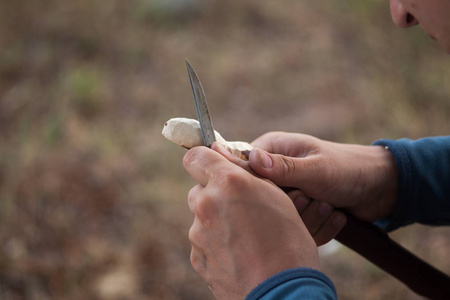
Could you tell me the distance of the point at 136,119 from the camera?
253 centimetres

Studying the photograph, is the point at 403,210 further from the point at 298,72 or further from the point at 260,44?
the point at 260,44

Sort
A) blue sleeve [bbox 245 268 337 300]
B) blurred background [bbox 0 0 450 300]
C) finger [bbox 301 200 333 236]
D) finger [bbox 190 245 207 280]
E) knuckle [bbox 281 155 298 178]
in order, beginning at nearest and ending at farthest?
1. blue sleeve [bbox 245 268 337 300]
2. finger [bbox 190 245 207 280]
3. knuckle [bbox 281 155 298 178]
4. finger [bbox 301 200 333 236]
5. blurred background [bbox 0 0 450 300]

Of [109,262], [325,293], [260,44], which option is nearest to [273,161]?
[325,293]

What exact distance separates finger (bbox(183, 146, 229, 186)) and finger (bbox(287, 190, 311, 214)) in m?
0.24

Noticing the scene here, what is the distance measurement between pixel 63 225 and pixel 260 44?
2.00 meters

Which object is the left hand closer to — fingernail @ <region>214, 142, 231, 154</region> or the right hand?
fingernail @ <region>214, 142, 231, 154</region>

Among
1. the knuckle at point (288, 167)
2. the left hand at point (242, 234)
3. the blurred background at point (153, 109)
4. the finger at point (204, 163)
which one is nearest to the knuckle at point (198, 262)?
the left hand at point (242, 234)

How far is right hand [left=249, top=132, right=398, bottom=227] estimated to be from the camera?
3.01ft

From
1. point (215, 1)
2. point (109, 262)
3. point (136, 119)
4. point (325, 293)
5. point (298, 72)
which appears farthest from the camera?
point (215, 1)

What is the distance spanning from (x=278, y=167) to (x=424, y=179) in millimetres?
378

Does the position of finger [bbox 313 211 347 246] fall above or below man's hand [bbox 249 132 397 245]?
below

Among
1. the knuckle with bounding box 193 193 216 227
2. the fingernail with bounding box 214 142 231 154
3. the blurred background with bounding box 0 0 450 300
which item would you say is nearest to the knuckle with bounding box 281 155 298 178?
the fingernail with bounding box 214 142 231 154

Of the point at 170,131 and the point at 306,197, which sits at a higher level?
the point at 170,131

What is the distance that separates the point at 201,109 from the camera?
0.81 metres
